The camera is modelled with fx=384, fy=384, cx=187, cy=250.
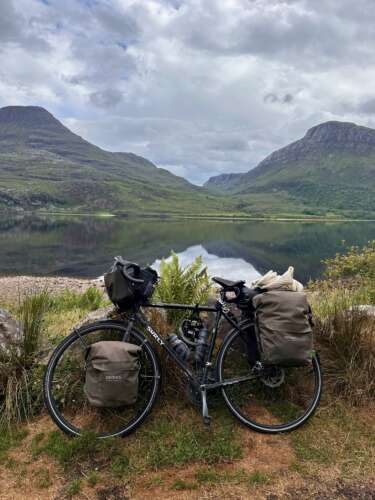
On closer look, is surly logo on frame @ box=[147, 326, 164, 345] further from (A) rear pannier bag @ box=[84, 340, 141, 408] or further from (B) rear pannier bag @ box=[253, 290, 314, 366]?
(B) rear pannier bag @ box=[253, 290, 314, 366]

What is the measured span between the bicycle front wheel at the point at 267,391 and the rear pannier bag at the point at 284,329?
1.56ft

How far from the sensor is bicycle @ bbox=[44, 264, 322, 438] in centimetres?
479

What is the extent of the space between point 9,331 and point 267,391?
3872 mm

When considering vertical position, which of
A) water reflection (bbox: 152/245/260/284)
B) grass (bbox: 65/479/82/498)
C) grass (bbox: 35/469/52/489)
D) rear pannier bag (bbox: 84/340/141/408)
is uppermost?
rear pannier bag (bbox: 84/340/141/408)

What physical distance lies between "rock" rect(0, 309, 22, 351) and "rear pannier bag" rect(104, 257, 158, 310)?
1842 mm

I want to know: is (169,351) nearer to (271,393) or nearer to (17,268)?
(271,393)

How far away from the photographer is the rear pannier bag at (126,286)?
4.79m

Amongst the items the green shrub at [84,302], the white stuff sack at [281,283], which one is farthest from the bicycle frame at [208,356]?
the green shrub at [84,302]

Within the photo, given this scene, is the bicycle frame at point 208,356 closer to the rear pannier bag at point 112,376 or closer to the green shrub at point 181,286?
the rear pannier bag at point 112,376

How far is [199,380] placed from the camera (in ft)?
16.0

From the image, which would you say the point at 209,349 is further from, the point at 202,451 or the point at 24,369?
the point at 24,369

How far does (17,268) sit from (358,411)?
4693 centimetres

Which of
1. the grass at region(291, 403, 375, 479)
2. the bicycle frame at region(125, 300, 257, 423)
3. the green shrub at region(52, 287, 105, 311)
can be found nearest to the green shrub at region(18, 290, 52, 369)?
the bicycle frame at region(125, 300, 257, 423)

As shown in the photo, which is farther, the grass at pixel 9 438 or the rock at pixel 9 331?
the rock at pixel 9 331
